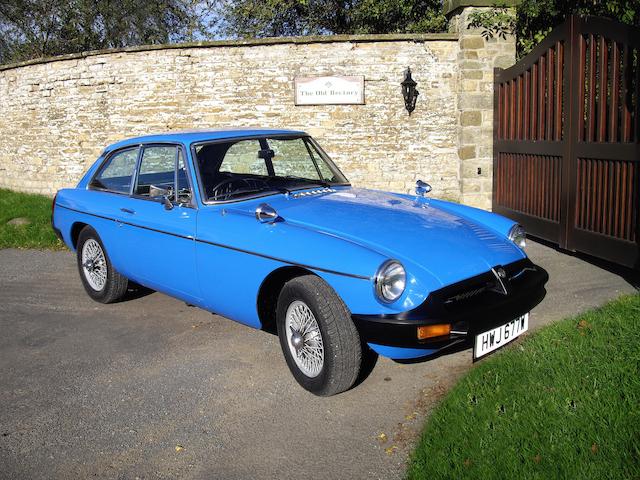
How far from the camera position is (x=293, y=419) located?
144 inches

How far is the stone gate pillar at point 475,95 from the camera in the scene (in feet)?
33.3

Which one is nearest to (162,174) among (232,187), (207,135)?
(207,135)

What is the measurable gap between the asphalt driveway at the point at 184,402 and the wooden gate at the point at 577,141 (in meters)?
1.13

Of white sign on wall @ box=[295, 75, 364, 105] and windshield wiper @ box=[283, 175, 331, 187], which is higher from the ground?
white sign on wall @ box=[295, 75, 364, 105]

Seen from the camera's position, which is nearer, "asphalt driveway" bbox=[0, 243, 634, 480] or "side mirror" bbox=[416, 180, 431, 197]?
"asphalt driveway" bbox=[0, 243, 634, 480]

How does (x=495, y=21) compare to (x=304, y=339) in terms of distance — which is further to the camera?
(x=495, y=21)

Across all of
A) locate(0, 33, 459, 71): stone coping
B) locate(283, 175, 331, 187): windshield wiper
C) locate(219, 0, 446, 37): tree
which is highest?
locate(219, 0, 446, 37): tree

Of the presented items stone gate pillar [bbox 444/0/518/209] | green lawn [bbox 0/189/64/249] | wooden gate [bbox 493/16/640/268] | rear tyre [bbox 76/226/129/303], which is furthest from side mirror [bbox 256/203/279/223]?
stone gate pillar [bbox 444/0/518/209]

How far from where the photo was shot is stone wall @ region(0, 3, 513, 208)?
34.4ft

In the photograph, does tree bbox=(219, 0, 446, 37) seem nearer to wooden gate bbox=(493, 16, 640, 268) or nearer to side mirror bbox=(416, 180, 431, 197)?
wooden gate bbox=(493, 16, 640, 268)

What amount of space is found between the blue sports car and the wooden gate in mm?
2366

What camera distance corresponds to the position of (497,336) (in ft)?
12.5

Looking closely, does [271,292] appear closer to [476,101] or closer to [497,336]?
[497,336]

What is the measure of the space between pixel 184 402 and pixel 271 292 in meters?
0.87
